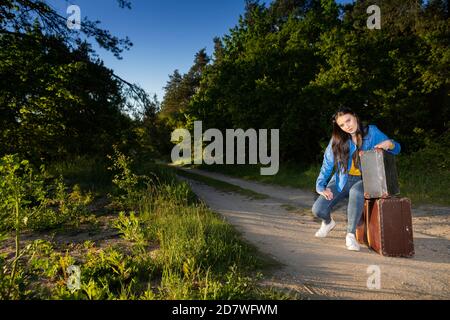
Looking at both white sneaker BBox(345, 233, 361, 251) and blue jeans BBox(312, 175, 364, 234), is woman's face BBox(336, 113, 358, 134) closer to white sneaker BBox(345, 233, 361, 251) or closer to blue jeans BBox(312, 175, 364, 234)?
blue jeans BBox(312, 175, 364, 234)

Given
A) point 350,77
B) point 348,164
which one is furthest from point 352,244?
point 350,77

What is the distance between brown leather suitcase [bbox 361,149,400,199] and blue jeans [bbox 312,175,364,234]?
0.61 feet

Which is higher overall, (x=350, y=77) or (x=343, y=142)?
(x=350, y=77)

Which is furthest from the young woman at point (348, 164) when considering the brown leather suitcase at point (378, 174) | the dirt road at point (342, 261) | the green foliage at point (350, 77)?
the green foliage at point (350, 77)

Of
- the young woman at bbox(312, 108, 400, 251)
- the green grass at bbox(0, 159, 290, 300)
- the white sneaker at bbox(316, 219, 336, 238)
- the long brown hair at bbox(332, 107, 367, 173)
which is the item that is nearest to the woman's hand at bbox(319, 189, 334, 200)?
the young woman at bbox(312, 108, 400, 251)

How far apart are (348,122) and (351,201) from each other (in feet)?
4.01

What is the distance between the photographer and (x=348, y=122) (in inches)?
177

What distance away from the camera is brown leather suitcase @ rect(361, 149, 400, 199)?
4035 millimetres

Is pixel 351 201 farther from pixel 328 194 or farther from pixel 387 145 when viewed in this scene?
pixel 387 145

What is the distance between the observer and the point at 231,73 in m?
21.3

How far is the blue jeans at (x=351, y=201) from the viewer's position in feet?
14.4

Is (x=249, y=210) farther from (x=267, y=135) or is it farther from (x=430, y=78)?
(x=267, y=135)

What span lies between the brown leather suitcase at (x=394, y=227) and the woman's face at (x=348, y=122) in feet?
3.86
